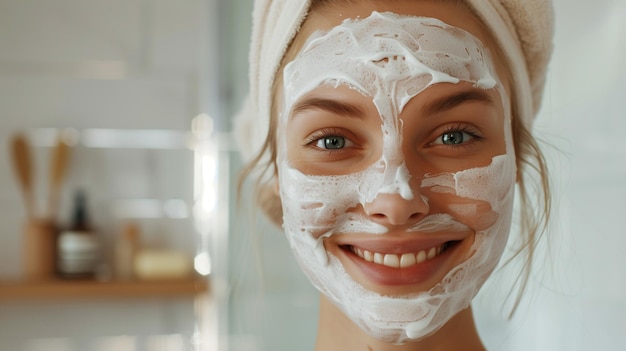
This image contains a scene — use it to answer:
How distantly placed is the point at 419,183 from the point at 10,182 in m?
1.22

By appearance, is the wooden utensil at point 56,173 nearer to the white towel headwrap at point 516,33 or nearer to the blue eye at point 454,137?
the white towel headwrap at point 516,33

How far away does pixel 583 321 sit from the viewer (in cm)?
37

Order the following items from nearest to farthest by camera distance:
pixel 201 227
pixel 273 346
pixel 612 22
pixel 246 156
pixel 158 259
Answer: pixel 612 22, pixel 246 156, pixel 273 346, pixel 158 259, pixel 201 227

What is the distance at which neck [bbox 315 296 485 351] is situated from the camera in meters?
0.44

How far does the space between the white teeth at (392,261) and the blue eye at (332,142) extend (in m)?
0.08

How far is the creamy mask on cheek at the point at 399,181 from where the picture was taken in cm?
41

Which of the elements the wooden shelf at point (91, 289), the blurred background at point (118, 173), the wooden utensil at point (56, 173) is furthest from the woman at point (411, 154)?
the wooden utensil at point (56, 173)

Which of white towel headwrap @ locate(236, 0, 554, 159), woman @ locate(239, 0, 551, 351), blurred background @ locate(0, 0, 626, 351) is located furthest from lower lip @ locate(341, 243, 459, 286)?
blurred background @ locate(0, 0, 626, 351)

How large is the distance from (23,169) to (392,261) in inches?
45.2

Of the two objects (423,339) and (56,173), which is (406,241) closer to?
(423,339)

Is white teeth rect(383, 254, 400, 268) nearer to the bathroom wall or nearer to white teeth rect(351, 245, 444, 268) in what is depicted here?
white teeth rect(351, 245, 444, 268)

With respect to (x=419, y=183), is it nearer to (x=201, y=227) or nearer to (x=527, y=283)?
(x=527, y=283)

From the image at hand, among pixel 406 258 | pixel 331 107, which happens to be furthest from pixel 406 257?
pixel 331 107

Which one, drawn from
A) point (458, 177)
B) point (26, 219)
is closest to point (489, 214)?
point (458, 177)
